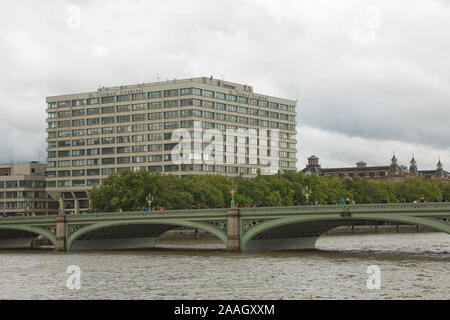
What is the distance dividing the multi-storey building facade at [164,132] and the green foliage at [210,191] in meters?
20.5

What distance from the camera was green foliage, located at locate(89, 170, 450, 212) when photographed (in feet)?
399

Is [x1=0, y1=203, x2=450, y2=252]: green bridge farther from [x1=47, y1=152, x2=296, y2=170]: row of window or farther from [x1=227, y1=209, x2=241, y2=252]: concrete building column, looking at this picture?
[x1=47, y1=152, x2=296, y2=170]: row of window

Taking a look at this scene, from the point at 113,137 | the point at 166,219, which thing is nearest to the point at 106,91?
the point at 113,137

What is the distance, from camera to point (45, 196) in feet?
644

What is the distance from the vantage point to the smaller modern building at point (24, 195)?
7539 inches

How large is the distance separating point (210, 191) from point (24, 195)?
71.6 meters

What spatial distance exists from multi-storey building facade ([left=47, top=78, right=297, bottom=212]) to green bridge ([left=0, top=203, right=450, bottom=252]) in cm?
6393

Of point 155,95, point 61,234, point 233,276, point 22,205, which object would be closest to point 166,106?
point 155,95

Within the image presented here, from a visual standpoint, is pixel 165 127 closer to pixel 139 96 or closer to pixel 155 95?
pixel 155 95

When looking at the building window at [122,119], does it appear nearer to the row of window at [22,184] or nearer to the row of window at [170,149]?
the row of window at [170,149]

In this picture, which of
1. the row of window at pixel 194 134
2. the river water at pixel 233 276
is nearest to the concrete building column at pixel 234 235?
the river water at pixel 233 276

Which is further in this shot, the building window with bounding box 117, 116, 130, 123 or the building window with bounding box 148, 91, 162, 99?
the building window with bounding box 117, 116, 130, 123

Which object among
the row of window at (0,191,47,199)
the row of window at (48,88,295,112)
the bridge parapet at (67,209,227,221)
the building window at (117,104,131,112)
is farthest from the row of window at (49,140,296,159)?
the bridge parapet at (67,209,227,221)
